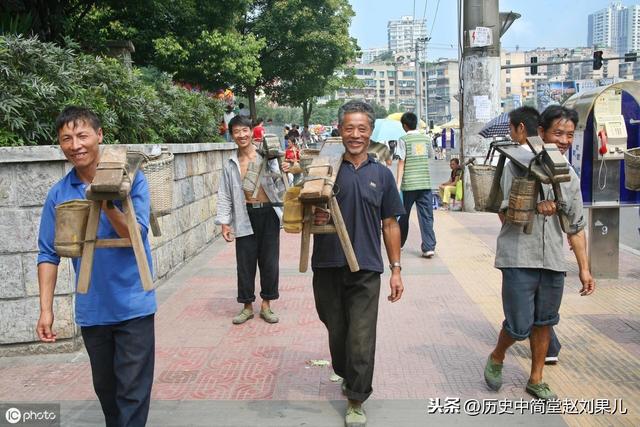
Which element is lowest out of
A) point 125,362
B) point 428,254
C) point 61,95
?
point 428,254

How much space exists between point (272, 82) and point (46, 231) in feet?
88.0

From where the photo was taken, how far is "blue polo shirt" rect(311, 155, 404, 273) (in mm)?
3678

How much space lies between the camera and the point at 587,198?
709 centimetres

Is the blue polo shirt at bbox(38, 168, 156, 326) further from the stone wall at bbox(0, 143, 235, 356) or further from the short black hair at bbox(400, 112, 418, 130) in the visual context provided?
the short black hair at bbox(400, 112, 418, 130)

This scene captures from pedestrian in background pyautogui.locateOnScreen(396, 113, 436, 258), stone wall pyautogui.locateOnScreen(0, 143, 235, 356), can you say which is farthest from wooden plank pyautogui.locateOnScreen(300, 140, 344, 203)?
pedestrian in background pyautogui.locateOnScreen(396, 113, 436, 258)

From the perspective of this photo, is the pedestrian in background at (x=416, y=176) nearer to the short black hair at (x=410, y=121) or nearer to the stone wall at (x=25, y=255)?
the short black hair at (x=410, y=121)

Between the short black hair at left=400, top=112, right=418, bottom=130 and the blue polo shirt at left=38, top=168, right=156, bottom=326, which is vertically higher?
the short black hair at left=400, top=112, right=418, bottom=130

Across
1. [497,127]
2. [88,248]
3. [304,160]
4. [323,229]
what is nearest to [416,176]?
[497,127]

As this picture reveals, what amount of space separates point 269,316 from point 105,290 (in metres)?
2.93

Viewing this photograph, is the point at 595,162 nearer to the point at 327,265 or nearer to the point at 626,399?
the point at 626,399

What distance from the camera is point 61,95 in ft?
18.7

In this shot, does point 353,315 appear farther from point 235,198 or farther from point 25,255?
point 25,255

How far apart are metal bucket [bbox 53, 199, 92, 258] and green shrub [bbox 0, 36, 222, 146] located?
2.56 m

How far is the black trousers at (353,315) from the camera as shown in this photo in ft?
12.2
